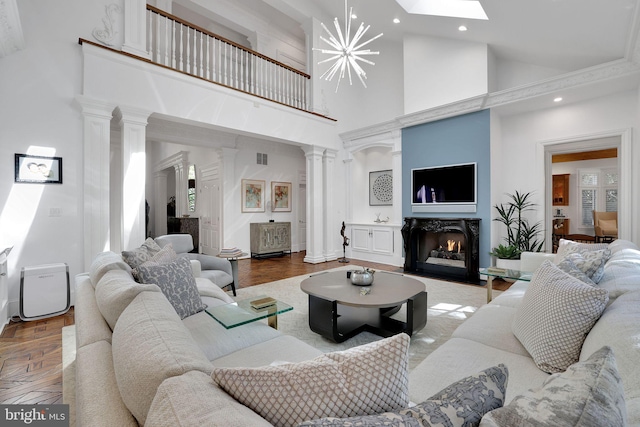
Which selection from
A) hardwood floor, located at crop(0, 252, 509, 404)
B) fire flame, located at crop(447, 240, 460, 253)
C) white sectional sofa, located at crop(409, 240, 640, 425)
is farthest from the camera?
fire flame, located at crop(447, 240, 460, 253)

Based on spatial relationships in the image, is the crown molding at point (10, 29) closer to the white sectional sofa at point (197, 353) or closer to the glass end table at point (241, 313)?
the white sectional sofa at point (197, 353)

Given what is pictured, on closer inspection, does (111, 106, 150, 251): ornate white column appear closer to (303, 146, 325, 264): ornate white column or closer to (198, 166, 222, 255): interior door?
(198, 166, 222, 255): interior door

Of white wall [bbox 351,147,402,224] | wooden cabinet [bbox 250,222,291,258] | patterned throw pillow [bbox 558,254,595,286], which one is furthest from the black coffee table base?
wooden cabinet [bbox 250,222,291,258]

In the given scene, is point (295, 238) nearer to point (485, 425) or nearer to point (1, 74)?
point (1, 74)

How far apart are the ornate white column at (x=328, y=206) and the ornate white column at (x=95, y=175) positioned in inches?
160

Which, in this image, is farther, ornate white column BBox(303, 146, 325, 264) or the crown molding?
ornate white column BBox(303, 146, 325, 264)

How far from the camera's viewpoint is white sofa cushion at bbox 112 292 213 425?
27.5 inches

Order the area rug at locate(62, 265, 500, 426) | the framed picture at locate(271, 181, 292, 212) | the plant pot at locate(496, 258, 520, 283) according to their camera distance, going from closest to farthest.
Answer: the area rug at locate(62, 265, 500, 426)
the plant pot at locate(496, 258, 520, 283)
the framed picture at locate(271, 181, 292, 212)

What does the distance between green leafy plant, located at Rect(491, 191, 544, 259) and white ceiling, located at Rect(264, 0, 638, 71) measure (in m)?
2.05

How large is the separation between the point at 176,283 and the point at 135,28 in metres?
3.87

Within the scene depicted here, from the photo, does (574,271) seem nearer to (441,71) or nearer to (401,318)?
(401,318)

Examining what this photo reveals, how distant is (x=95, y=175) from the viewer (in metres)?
3.59

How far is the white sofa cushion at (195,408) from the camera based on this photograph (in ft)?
1.77

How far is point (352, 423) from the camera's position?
51 cm
